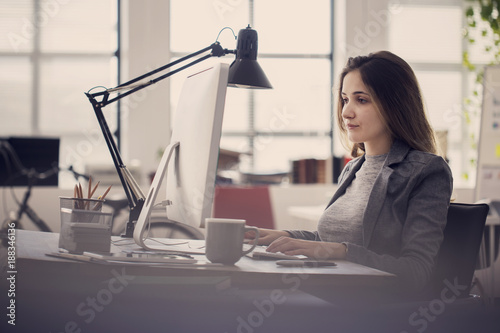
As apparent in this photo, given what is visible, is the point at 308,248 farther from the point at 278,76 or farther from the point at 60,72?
the point at 60,72

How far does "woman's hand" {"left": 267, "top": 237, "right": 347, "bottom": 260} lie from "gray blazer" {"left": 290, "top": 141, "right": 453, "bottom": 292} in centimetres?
3

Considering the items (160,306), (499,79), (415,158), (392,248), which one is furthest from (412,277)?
(499,79)

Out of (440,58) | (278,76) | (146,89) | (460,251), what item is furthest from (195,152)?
(440,58)

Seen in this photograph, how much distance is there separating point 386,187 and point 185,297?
24.3 inches

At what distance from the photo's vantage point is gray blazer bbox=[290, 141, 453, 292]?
1177 millimetres

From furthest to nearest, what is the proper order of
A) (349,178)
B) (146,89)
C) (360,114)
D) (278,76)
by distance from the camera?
(278,76)
(146,89)
(349,178)
(360,114)

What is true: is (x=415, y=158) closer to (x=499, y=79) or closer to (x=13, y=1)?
(x=499, y=79)

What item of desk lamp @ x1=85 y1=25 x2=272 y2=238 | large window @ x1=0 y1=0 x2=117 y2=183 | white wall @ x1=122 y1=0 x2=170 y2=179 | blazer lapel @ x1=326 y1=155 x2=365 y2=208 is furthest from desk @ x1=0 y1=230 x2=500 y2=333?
large window @ x1=0 y1=0 x2=117 y2=183

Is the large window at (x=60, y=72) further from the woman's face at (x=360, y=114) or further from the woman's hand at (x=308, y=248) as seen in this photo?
the woman's hand at (x=308, y=248)

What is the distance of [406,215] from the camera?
1348 mm

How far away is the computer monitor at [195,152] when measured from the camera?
106cm

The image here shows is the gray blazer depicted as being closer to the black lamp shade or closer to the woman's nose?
the woman's nose

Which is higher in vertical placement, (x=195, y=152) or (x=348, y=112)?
(x=348, y=112)

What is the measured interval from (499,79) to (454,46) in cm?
174
